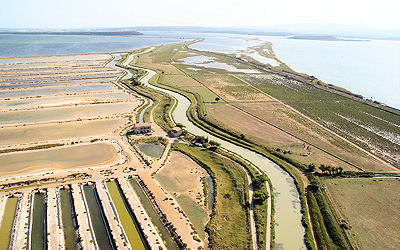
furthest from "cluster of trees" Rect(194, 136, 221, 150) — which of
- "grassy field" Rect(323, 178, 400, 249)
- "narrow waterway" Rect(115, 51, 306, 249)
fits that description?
"grassy field" Rect(323, 178, 400, 249)

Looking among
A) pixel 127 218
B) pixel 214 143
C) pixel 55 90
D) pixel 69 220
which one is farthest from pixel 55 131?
pixel 55 90

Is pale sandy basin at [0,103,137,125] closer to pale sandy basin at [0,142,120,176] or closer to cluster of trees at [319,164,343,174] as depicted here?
pale sandy basin at [0,142,120,176]

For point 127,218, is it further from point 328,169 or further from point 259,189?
point 328,169

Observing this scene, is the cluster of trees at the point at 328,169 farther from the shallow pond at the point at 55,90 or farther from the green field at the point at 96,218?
the shallow pond at the point at 55,90

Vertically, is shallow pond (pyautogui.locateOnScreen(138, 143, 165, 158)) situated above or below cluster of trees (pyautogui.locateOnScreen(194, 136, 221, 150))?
below

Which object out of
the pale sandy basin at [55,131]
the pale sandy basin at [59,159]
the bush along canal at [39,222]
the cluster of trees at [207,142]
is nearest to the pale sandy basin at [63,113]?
the pale sandy basin at [55,131]

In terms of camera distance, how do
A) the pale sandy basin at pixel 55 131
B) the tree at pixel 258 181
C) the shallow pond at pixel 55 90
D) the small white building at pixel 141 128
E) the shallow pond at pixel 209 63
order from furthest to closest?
the shallow pond at pixel 209 63 < the shallow pond at pixel 55 90 < the small white building at pixel 141 128 < the pale sandy basin at pixel 55 131 < the tree at pixel 258 181
